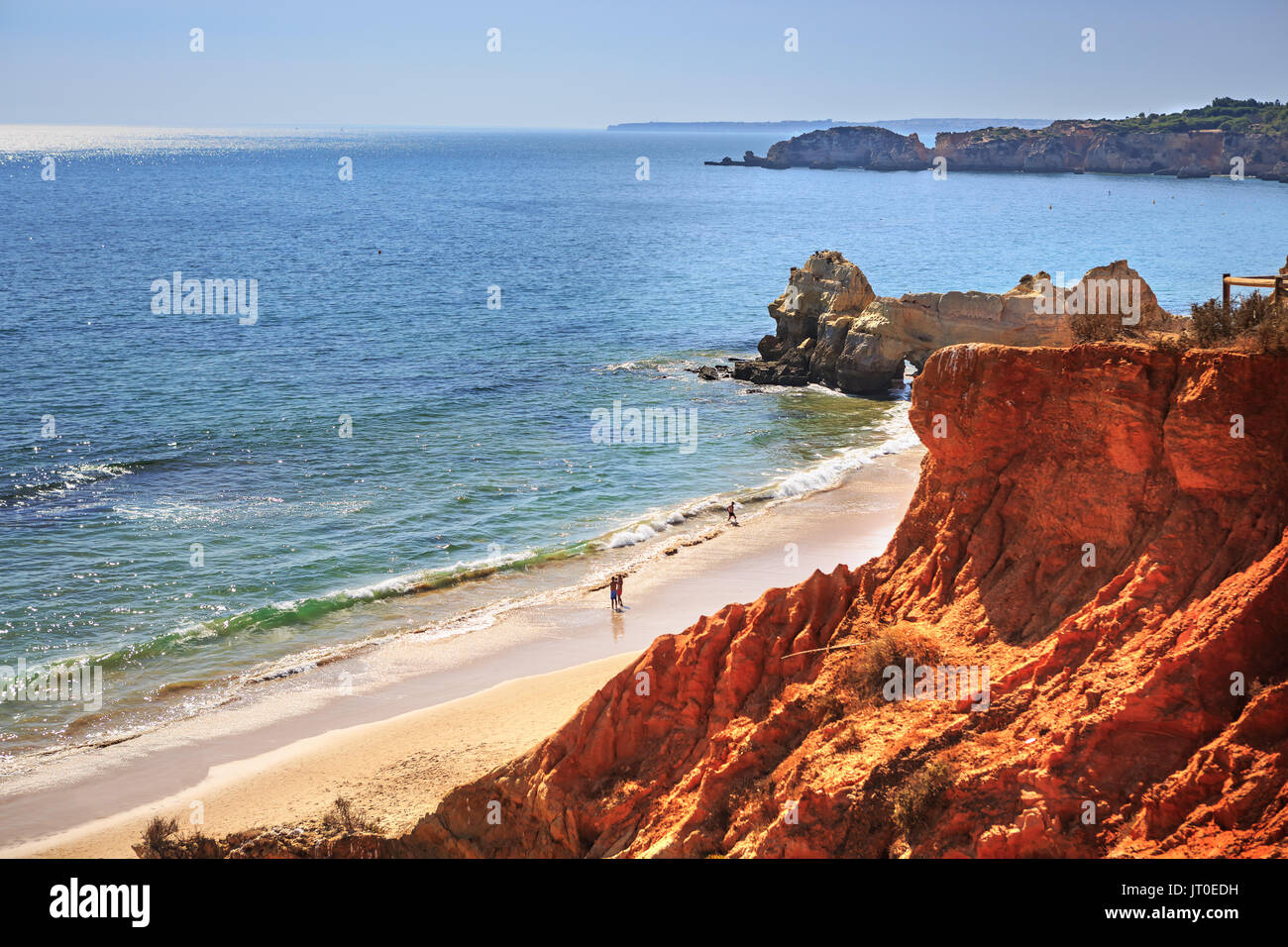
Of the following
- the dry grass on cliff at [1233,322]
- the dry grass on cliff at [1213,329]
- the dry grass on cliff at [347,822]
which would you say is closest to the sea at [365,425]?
the dry grass on cliff at [347,822]

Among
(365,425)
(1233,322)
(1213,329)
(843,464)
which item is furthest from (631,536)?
(1233,322)

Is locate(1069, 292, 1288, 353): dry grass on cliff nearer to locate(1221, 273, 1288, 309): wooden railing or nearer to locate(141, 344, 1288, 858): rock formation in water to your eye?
locate(1221, 273, 1288, 309): wooden railing

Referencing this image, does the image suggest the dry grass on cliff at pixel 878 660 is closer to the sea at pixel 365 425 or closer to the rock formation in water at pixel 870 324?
the sea at pixel 365 425

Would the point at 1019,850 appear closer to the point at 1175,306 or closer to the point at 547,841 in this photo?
the point at 547,841

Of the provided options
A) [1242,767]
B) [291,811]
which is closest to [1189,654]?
[1242,767]

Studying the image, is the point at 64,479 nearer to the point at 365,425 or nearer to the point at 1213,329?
the point at 365,425

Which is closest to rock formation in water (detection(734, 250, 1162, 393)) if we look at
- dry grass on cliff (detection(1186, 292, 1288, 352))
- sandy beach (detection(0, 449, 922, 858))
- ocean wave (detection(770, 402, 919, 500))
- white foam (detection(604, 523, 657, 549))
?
ocean wave (detection(770, 402, 919, 500))
